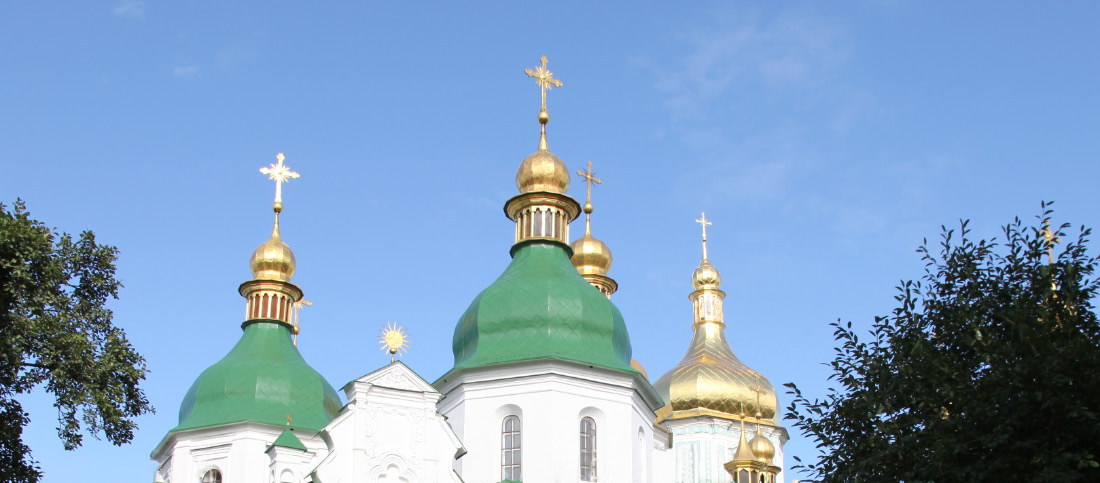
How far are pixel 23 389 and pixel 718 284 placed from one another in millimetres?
39215

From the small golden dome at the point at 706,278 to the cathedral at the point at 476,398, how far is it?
14914 mm

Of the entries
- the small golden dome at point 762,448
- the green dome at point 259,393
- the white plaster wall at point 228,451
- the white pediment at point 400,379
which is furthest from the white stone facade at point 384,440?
the small golden dome at point 762,448

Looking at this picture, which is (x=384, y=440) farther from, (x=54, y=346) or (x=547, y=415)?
(x=54, y=346)

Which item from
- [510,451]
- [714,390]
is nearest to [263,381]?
[510,451]

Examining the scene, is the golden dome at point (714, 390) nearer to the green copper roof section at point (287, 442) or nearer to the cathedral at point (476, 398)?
the cathedral at point (476, 398)

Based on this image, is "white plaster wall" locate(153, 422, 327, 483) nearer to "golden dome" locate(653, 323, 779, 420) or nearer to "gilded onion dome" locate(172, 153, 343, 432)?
"gilded onion dome" locate(172, 153, 343, 432)

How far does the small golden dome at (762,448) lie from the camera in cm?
4619

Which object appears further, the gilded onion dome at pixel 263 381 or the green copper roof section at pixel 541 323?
the gilded onion dome at pixel 263 381

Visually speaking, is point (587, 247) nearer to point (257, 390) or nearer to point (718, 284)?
point (718, 284)

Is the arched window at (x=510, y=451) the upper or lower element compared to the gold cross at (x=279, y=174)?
lower

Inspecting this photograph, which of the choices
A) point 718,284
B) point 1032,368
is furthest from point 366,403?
point 718,284

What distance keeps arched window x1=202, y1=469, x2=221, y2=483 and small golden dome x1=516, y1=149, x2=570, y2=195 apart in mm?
10721

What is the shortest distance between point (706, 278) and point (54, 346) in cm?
3897

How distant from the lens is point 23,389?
770 inches
